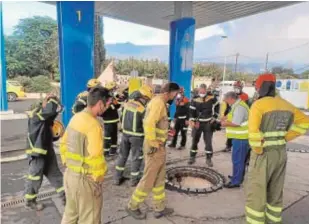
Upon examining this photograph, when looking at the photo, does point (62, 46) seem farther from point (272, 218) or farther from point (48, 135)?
point (272, 218)

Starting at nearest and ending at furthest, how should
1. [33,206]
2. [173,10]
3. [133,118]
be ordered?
1. [33,206]
2. [133,118]
3. [173,10]

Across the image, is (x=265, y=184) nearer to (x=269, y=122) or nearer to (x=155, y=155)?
(x=269, y=122)

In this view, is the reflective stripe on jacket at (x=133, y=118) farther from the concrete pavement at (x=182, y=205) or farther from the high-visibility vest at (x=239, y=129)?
the high-visibility vest at (x=239, y=129)

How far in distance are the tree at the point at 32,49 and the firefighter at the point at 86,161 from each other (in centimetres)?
3036

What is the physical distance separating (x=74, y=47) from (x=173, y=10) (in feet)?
20.4

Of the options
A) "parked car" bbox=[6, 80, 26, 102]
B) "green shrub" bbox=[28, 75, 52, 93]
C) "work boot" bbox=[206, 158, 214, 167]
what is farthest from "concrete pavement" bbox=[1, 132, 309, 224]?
"parked car" bbox=[6, 80, 26, 102]

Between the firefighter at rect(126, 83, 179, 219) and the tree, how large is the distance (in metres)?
29.8

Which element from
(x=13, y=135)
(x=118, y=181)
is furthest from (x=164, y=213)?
(x=13, y=135)

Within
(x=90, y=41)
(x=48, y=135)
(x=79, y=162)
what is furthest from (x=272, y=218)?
(x=90, y=41)

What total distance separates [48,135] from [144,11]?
9260 millimetres

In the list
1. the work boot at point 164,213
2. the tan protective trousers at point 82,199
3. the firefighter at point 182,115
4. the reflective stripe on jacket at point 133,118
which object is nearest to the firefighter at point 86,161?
the tan protective trousers at point 82,199

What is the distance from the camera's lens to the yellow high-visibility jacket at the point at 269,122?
10.2 ft

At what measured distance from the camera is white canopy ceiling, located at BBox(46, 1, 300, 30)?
10.1 metres

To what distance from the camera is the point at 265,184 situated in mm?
3143
